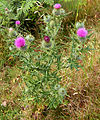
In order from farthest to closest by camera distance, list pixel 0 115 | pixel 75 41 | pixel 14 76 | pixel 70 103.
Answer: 1. pixel 14 76
2. pixel 0 115
3. pixel 70 103
4. pixel 75 41

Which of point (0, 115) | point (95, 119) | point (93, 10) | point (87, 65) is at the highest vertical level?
point (93, 10)

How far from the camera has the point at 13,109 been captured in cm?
233

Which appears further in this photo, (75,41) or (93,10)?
(93,10)

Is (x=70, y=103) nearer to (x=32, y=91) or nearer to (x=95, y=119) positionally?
(x=95, y=119)

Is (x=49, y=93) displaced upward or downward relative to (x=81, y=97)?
upward

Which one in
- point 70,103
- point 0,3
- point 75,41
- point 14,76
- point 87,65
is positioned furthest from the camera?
point 0,3

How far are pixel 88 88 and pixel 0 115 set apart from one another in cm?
117

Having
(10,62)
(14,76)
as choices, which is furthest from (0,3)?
(14,76)

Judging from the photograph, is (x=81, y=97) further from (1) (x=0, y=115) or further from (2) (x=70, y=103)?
(1) (x=0, y=115)

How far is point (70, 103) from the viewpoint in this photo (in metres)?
2.10

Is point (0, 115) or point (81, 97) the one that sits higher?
point (81, 97)

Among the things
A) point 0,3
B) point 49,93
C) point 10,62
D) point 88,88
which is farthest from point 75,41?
point 0,3

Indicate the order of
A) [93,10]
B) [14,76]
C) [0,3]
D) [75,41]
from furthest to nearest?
[93,10] < [0,3] < [14,76] < [75,41]

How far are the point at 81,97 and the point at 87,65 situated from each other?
53cm
